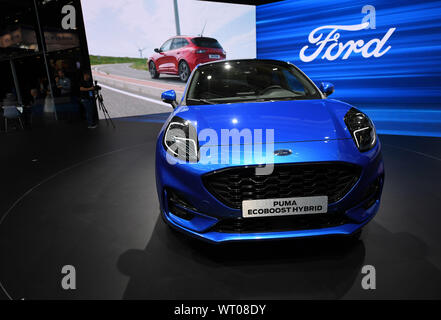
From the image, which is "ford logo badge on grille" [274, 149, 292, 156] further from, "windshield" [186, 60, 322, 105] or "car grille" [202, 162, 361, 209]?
"windshield" [186, 60, 322, 105]

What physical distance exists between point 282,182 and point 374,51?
5.34 meters

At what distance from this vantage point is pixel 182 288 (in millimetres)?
1499

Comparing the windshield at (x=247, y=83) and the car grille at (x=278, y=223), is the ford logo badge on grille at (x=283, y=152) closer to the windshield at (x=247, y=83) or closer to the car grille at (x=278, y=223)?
the car grille at (x=278, y=223)

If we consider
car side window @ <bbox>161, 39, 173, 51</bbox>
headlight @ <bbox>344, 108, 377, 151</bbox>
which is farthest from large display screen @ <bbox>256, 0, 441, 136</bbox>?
headlight @ <bbox>344, 108, 377, 151</bbox>

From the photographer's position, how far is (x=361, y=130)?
168cm

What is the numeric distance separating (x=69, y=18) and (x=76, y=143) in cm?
413

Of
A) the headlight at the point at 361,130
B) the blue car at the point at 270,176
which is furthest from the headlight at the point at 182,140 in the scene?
the headlight at the point at 361,130

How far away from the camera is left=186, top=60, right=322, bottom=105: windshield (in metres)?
2.27

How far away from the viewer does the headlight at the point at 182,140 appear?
155cm

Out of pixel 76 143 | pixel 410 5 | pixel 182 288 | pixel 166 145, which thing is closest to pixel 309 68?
pixel 410 5

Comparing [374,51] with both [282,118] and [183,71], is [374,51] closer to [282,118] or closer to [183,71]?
[183,71]

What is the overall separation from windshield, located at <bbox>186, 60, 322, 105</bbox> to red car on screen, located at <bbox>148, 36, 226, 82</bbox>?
4.33m

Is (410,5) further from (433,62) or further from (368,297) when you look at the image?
(368,297)

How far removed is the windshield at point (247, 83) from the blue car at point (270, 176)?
57 cm
